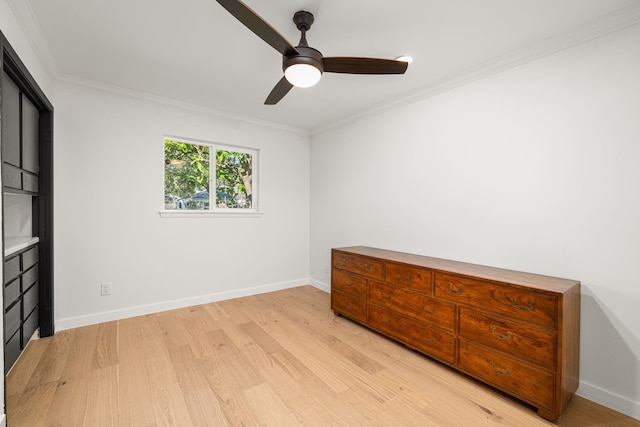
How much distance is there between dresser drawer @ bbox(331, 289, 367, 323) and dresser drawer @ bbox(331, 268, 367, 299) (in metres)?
0.05

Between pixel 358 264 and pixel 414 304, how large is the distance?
71 cm

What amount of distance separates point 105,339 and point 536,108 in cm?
400

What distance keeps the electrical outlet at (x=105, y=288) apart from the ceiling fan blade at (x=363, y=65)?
9.70 feet

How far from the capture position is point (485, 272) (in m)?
2.11

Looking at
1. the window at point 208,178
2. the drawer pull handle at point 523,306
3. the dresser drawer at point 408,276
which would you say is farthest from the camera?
the window at point 208,178

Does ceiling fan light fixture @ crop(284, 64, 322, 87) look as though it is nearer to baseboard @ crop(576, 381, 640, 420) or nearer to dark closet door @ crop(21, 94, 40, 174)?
dark closet door @ crop(21, 94, 40, 174)

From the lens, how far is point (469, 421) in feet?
5.38

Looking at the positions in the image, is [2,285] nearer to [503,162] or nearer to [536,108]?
[503,162]

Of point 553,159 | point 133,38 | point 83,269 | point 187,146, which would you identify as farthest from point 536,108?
point 83,269

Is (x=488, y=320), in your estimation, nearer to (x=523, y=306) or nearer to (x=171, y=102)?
(x=523, y=306)

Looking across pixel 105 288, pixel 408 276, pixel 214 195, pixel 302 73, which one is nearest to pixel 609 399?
pixel 408 276

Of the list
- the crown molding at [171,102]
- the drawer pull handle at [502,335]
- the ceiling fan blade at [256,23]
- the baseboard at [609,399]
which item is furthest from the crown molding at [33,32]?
the baseboard at [609,399]

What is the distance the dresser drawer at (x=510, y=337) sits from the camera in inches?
65.6

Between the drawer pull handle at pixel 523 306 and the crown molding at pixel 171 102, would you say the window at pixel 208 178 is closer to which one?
the crown molding at pixel 171 102
